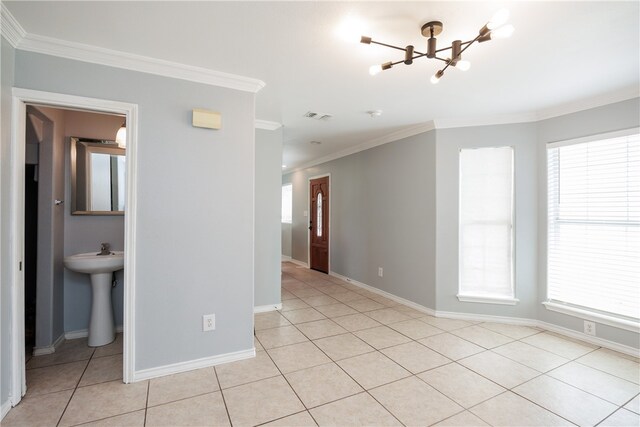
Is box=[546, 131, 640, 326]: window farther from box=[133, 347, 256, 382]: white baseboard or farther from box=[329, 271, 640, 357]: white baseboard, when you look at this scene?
box=[133, 347, 256, 382]: white baseboard

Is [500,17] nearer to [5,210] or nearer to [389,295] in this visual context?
[5,210]

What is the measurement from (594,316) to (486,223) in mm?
1304

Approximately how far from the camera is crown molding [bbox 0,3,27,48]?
1675 millimetres

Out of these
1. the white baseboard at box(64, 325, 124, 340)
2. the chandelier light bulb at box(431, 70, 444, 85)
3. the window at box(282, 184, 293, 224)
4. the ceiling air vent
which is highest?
the ceiling air vent

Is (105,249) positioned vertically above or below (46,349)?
above

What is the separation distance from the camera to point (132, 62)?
217cm

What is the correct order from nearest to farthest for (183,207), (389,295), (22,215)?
(22,215) < (183,207) < (389,295)

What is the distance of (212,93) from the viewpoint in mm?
2459

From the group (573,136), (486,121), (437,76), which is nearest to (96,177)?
(437,76)

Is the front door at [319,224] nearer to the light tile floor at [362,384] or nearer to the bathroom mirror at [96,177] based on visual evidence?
the light tile floor at [362,384]

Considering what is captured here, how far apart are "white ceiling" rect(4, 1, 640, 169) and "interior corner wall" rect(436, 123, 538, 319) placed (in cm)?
44

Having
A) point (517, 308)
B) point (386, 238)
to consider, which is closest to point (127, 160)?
point (386, 238)

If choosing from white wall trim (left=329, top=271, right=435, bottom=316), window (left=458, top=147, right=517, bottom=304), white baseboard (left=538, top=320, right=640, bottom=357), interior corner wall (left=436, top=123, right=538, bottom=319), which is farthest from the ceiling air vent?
white baseboard (left=538, top=320, right=640, bottom=357)

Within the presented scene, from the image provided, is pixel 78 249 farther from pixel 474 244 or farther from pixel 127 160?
pixel 474 244
